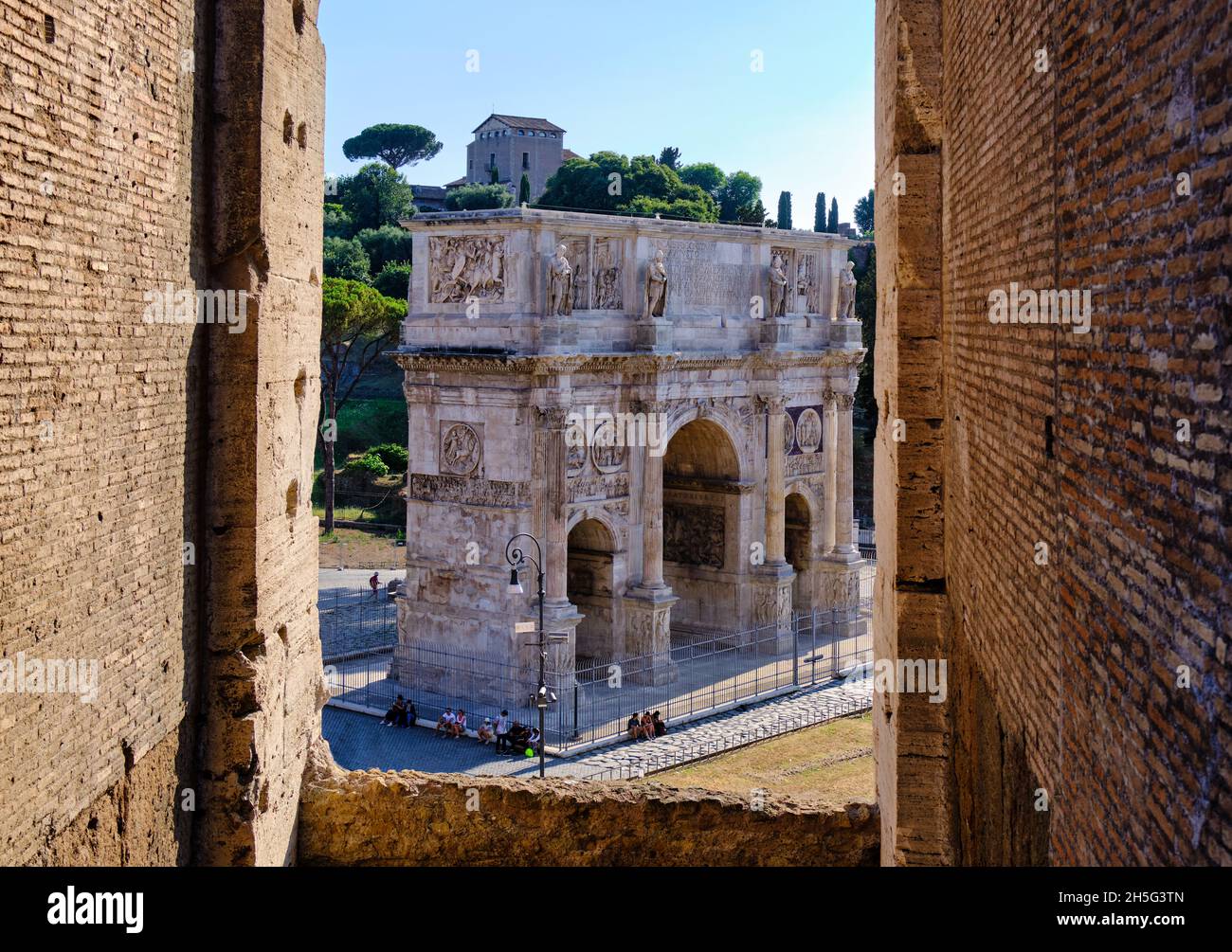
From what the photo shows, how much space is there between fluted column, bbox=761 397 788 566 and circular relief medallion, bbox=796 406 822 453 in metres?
1.20

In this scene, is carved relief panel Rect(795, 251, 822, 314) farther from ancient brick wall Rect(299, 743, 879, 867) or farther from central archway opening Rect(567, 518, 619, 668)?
ancient brick wall Rect(299, 743, 879, 867)

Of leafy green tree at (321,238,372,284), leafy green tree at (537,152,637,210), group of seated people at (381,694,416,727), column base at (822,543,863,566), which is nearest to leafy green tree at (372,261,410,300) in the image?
leafy green tree at (321,238,372,284)

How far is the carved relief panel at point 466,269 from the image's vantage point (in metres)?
23.7

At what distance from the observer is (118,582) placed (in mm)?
6996

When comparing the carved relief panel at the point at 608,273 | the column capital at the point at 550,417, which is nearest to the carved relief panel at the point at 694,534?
the carved relief panel at the point at 608,273

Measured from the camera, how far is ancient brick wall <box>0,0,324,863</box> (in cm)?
602

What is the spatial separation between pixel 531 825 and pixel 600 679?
16.0 meters

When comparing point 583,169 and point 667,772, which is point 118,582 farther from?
point 583,169

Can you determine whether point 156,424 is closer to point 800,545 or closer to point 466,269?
point 466,269

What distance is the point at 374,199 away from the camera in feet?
194

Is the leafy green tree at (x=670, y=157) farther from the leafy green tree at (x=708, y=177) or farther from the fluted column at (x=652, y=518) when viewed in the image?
the fluted column at (x=652, y=518)

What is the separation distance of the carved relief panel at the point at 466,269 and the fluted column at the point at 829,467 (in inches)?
372

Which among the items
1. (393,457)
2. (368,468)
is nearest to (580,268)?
(368,468)
